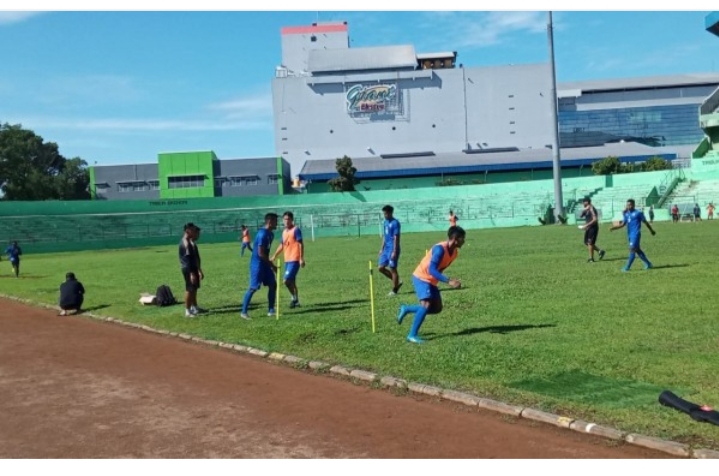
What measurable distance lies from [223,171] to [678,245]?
232 feet

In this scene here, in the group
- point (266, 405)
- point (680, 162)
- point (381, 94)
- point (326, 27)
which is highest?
point (326, 27)

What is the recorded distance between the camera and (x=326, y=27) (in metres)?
125

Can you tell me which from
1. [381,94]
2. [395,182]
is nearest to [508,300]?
[395,182]

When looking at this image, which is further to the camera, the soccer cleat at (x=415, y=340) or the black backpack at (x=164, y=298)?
the black backpack at (x=164, y=298)

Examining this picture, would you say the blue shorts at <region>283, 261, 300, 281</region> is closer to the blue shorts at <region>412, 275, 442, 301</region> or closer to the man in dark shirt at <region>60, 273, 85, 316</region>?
the blue shorts at <region>412, 275, 442, 301</region>

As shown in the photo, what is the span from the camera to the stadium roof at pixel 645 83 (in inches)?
4505

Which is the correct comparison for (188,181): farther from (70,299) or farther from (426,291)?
(426,291)

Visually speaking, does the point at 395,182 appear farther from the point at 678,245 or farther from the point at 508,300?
the point at 508,300

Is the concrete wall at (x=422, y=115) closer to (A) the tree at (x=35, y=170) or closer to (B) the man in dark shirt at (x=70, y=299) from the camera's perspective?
(A) the tree at (x=35, y=170)

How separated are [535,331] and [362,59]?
102 m

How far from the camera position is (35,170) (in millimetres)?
92062

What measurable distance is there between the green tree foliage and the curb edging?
7385 centimetres

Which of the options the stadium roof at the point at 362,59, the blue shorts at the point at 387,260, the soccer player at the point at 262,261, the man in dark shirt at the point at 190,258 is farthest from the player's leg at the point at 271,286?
the stadium roof at the point at 362,59

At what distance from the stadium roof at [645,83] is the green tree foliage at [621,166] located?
38.8 m
